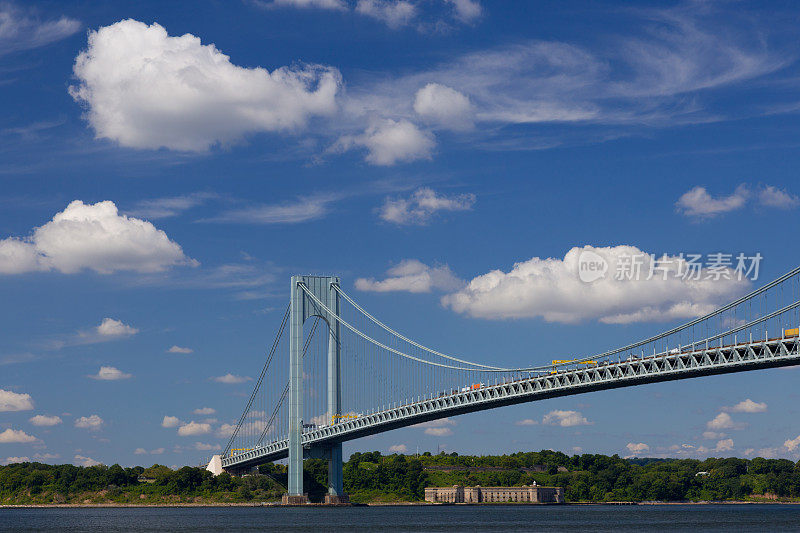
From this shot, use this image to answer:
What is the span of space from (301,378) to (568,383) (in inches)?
1297

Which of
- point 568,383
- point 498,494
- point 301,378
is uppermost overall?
point 301,378

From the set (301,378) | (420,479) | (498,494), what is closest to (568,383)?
(301,378)

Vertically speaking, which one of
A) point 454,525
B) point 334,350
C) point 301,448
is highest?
point 334,350

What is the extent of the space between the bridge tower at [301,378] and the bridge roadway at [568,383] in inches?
51.4

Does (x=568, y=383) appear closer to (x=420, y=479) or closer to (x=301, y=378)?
(x=301, y=378)

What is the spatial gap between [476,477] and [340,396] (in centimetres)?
7234

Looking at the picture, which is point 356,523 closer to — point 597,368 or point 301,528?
point 301,528

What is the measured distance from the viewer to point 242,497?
387 ft

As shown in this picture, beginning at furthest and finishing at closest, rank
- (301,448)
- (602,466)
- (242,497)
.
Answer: (602,466)
(242,497)
(301,448)

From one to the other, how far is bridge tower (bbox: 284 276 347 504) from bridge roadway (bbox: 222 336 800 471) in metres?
1.31

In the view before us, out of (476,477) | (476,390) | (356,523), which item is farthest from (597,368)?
(476,477)

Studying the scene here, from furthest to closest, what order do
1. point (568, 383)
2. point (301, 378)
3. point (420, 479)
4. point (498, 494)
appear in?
point (498, 494), point (420, 479), point (301, 378), point (568, 383)

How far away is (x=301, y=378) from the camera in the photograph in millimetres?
100812

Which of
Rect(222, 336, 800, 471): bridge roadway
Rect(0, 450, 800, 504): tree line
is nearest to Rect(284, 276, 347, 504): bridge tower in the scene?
Rect(222, 336, 800, 471): bridge roadway
